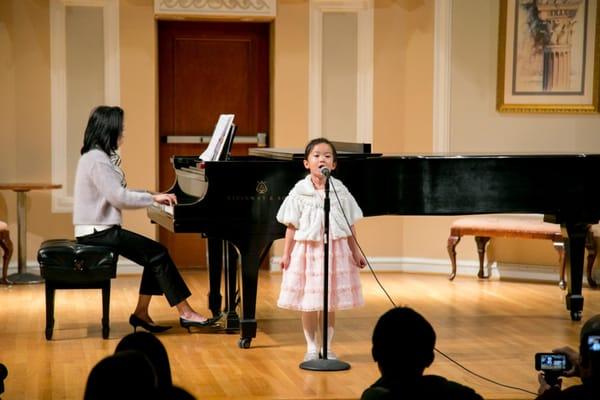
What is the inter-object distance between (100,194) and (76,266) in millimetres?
454

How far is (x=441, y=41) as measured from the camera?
28.6 ft

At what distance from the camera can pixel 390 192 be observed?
5.87m

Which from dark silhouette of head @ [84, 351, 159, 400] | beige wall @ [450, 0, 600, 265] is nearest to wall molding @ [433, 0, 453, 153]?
beige wall @ [450, 0, 600, 265]

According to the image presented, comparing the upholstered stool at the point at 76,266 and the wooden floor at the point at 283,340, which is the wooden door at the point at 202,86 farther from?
the upholstered stool at the point at 76,266

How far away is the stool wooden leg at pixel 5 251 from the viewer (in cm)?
812

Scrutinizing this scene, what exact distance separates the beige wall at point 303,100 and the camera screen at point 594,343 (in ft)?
20.6

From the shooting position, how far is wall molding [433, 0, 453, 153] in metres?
8.66

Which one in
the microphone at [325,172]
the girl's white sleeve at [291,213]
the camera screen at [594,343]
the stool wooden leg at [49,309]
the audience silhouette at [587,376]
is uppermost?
the microphone at [325,172]

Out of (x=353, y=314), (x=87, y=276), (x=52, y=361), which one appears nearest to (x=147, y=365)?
(x=52, y=361)

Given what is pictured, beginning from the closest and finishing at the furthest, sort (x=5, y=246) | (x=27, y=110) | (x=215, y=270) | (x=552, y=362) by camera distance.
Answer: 1. (x=552, y=362)
2. (x=215, y=270)
3. (x=5, y=246)
4. (x=27, y=110)

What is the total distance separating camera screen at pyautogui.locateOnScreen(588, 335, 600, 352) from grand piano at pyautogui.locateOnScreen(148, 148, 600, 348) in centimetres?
313

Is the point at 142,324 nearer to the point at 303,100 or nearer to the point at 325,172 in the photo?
the point at 325,172

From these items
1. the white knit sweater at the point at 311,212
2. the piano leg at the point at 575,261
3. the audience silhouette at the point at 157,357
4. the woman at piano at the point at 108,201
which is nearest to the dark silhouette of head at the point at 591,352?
the audience silhouette at the point at 157,357

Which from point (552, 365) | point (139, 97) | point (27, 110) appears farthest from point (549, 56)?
point (552, 365)
